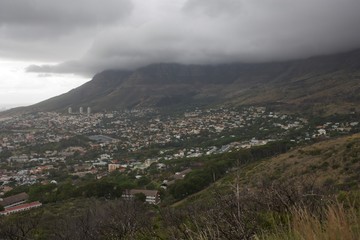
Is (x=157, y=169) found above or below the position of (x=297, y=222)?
below

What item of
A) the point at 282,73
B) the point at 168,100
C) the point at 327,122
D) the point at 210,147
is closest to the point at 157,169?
the point at 210,147

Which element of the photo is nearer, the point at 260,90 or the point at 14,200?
the point at 14,200

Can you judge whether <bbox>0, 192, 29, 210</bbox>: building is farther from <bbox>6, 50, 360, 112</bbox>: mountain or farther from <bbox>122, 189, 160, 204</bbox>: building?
<bbox>6, 50, 360, 112</bbox>: mountain

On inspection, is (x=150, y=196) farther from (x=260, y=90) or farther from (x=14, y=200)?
(x=260, y=90)

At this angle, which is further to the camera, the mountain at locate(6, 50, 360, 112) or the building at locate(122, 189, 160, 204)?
the mountain at locate(6, 50, 360, 112)

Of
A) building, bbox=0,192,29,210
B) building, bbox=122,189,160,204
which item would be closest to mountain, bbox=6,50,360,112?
building, bbox=122,189,160,204

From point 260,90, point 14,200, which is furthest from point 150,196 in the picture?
point 260,90

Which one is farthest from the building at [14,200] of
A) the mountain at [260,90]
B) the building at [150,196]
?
the mountain at [260,90]

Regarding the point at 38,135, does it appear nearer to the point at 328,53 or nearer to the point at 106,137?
the point at 106,137
